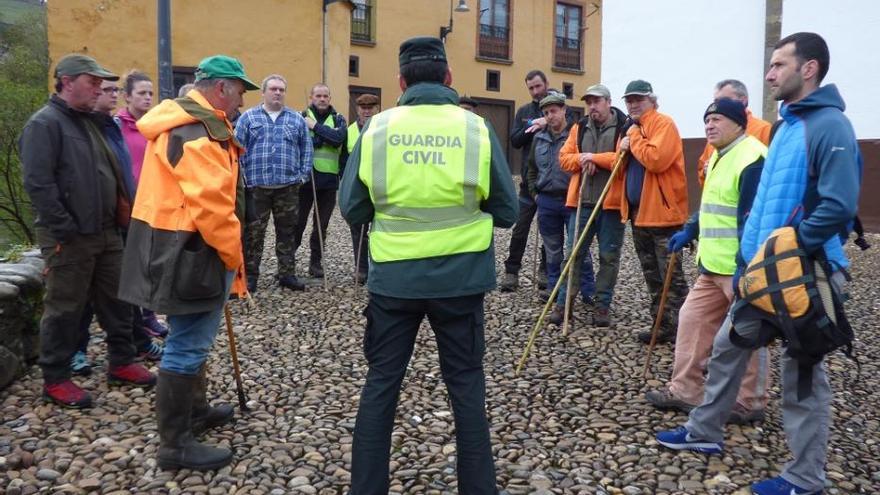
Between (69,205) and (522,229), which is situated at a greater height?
(69,205)

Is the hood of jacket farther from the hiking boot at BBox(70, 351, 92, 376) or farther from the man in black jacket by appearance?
the man in black jacket

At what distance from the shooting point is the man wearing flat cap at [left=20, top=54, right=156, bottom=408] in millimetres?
4094

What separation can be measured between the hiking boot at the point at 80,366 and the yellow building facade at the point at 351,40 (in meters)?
11.2

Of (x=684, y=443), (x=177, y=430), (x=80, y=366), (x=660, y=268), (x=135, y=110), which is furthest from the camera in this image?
(x=660, y=268)

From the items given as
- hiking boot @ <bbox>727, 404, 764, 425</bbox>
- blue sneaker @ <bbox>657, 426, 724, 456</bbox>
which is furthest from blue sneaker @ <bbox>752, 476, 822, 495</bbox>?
hiking boot @ <bbox>727, 404, 764, 425</bbox>

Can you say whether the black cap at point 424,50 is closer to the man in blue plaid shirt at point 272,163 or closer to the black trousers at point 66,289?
the black trousers at point 66,289

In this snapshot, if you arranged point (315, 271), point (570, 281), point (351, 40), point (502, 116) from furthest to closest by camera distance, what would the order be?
1. point (502, 116)
2. point (351, 40)
3. point (315, 271)
4. point (570, 281)

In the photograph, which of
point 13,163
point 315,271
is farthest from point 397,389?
point 13,163

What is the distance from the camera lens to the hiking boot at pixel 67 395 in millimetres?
Result: 4090

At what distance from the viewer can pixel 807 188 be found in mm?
3053

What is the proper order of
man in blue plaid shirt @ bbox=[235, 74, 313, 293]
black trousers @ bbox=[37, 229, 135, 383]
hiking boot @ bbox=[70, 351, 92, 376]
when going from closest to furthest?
1. black trousers @ bbox=[37, 229, 135, 383]
2. hiking boot @ bbox=[70, 351, 92, 376]
3. man in blue plaid shirt @ bbox=[235, 74, 313, 293]

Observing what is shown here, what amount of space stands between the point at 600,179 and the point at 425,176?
11.4 feet

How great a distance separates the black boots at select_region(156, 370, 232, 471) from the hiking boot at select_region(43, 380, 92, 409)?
955 millimetres

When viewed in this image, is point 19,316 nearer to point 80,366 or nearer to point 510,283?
point 80,366
